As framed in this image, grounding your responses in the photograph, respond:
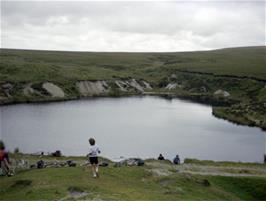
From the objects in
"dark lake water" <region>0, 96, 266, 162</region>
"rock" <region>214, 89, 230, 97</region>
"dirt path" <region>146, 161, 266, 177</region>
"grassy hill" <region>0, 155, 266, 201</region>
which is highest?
"grassy hill" <region>0, 155, 266, 201</region>

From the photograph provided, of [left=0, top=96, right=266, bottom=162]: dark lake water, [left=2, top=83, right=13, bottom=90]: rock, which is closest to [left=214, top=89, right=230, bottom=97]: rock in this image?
[left=0, top=96, right=266, bottom=162]: dark lake water

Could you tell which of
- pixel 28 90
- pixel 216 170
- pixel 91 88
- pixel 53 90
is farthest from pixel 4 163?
pixel 91 88

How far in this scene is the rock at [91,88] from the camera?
7165 inches

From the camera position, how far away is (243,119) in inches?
4739

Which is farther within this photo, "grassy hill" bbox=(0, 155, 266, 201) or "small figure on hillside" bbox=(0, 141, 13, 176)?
"small figure on hillside" bbox=(0, 141, 13, 176)

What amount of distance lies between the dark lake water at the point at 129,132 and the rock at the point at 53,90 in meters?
18.1

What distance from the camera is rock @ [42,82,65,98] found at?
165 meters

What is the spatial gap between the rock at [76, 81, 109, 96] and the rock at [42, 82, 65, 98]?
12204 mm

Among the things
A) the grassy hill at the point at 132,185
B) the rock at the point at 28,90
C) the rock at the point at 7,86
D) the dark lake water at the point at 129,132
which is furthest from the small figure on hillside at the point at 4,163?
the rock at the point at 28,90

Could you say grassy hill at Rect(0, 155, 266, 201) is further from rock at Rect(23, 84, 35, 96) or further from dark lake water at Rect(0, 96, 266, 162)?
rock at Rect(23, 84, 35, 96)

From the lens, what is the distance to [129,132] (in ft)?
310

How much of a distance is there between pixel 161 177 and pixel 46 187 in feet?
37.6

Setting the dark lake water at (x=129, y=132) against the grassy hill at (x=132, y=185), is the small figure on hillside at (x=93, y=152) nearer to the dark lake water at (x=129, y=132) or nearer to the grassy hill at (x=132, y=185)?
the grassy hill at (x=132, y=185)

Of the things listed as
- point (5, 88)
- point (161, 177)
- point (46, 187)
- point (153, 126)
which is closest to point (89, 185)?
point (46, 187)
